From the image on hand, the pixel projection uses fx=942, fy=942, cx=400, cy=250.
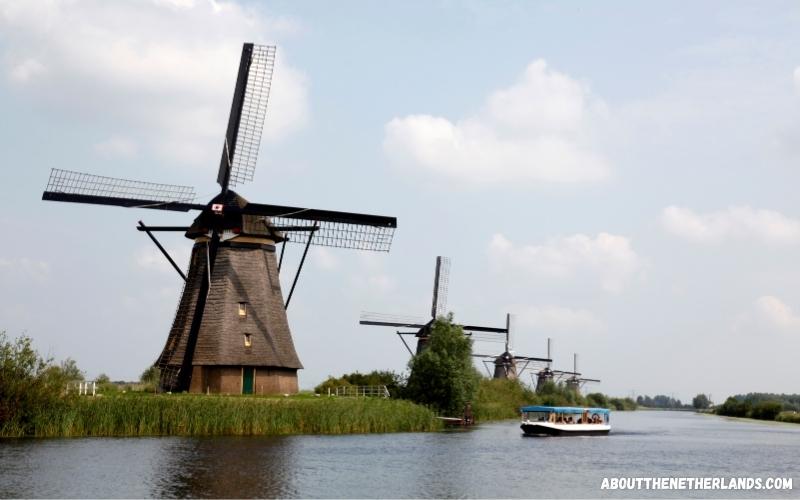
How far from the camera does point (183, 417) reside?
38.2 metres

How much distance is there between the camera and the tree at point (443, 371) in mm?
56719

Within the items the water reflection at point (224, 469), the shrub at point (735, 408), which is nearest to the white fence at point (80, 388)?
the water reflection at point (224, 469)

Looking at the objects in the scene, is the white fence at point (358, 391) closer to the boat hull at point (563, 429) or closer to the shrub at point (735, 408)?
the boat hull at point (563, 429)

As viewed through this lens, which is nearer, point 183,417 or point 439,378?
point 183,417

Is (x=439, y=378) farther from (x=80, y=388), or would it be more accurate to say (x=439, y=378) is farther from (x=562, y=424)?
(x=80, y=388)

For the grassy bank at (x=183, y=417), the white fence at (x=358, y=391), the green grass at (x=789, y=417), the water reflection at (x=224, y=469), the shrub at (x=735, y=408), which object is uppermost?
the shrub at (x=735, y=408)

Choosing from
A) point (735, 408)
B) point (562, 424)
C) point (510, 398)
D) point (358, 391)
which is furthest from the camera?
point (735, 408)

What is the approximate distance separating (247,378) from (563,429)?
20105 millimetres

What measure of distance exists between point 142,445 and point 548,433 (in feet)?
91.5

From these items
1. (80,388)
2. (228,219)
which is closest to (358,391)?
(228,219)

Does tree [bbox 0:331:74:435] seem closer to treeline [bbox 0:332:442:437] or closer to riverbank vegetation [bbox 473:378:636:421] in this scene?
treeline [bbox 0:332:442:437]

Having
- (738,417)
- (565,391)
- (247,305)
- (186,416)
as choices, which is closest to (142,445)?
(186,416)

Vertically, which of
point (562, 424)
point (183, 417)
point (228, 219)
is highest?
point (228, 219)

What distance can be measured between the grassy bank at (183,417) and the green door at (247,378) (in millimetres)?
3456
